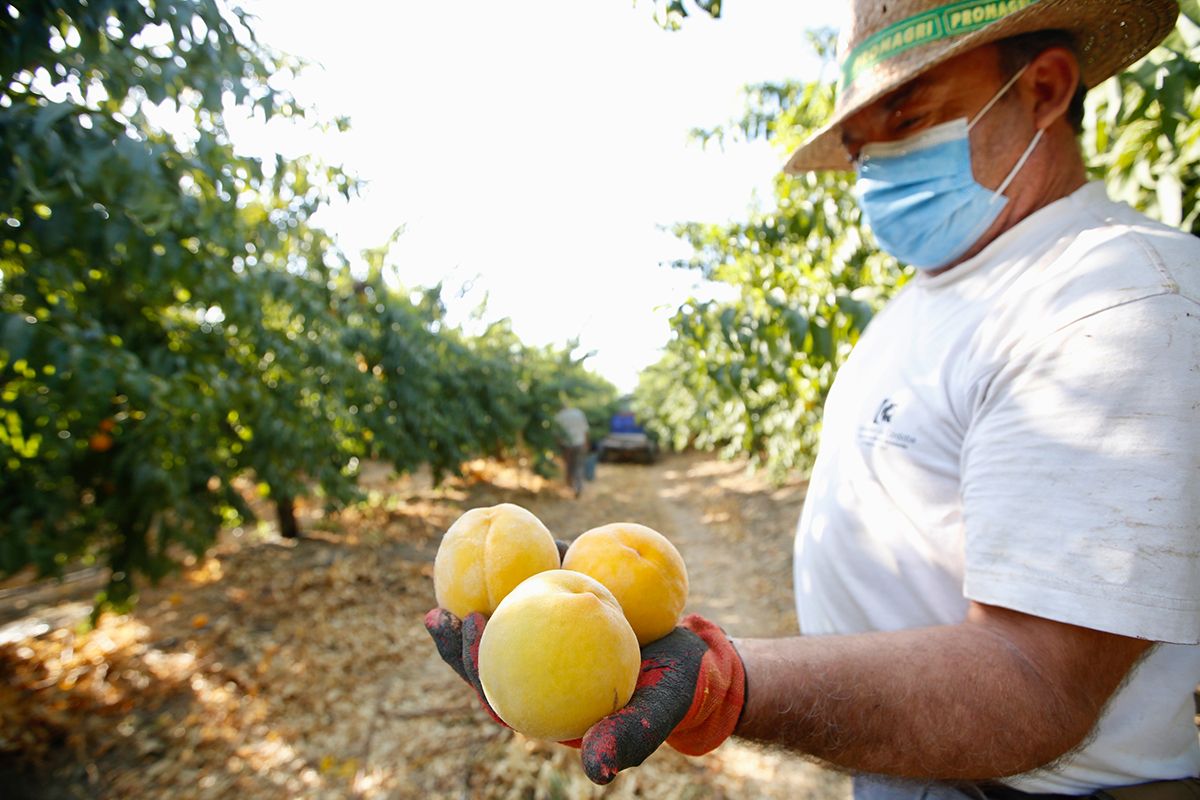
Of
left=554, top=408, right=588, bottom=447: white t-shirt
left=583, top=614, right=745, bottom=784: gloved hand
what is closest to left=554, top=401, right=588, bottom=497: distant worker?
left=554, top=408, right=588, bottom=447: white t-shirt

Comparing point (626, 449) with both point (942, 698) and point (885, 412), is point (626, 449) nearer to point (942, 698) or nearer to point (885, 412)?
point (885, 412)

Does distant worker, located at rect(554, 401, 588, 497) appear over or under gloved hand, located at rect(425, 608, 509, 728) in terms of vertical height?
under

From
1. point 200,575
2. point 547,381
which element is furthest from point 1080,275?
point 547,381

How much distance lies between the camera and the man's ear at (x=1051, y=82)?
4.55 ft

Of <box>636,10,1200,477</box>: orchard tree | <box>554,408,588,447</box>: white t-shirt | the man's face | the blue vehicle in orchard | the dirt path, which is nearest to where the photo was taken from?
the man's face

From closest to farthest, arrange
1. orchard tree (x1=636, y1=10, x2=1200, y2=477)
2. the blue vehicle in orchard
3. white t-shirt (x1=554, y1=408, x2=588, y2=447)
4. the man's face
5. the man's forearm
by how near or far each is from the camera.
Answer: the man's forearm < the man's face < orchard tree (x1=636, y1=10, x2=1200, y2=477) < white t-shirt (x1=554, y1=408, x2=588, y2=447) < the blue vehicle in orchard

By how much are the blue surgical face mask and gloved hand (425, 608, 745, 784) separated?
1.21 meters

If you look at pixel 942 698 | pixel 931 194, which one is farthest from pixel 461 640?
pixel 931 194

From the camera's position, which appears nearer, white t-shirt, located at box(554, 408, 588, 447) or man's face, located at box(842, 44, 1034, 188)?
man's face, located at box(842, 44, 1034, 188)

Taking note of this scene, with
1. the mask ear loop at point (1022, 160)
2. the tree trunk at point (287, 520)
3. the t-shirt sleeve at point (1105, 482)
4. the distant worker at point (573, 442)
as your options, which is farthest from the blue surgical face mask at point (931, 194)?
the distant worker at point (573, 442)

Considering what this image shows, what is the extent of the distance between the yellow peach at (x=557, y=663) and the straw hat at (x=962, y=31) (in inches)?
59.2

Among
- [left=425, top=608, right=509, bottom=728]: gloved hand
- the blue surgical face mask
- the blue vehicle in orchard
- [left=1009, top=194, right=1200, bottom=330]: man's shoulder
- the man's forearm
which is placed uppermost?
the blue surgical face mask

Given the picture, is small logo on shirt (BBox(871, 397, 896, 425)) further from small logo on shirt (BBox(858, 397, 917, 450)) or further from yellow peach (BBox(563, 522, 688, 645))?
yellow peach (BBox(563, 522, 688, 645))

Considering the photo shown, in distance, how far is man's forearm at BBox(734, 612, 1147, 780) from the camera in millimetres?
926
